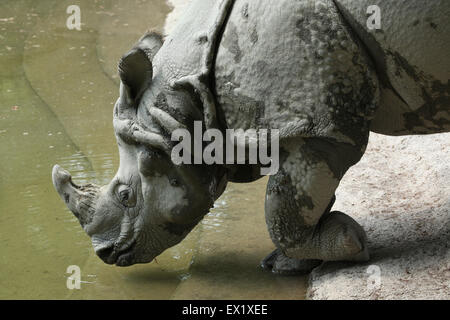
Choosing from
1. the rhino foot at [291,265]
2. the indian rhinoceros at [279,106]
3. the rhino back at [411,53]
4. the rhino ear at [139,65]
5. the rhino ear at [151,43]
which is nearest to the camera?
the rhino back at [411,53]

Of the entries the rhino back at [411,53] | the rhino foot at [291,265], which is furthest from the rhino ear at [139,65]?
the rhino foot at [291,265]

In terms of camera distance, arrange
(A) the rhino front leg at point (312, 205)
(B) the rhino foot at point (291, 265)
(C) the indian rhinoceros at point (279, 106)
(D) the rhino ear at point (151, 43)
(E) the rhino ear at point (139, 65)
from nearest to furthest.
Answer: (C) the indian rhinoceros at point (279, 106), (A) the rhino front leg at point (312, 205), (E) the rhino ear at point (139, 65), (D) the rhino ear at point (151, 43), (B) the rhino foot at point (291, 265)

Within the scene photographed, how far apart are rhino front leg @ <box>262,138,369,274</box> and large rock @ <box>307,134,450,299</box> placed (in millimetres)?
135

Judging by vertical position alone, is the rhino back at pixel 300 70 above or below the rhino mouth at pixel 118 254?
above

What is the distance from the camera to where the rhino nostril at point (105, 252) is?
13.3 ft

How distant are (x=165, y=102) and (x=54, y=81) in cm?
349

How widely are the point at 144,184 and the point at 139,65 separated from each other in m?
0.56

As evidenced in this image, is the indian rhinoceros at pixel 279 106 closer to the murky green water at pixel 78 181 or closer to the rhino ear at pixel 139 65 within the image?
the rhino ear at pixel 139 65

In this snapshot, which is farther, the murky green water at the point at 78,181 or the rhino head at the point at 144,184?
the murky green water at the point at 78,181

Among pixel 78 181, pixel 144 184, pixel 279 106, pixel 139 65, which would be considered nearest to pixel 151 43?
pixel 139 65

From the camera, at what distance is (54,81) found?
23.2 feet

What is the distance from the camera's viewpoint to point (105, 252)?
4.07m
